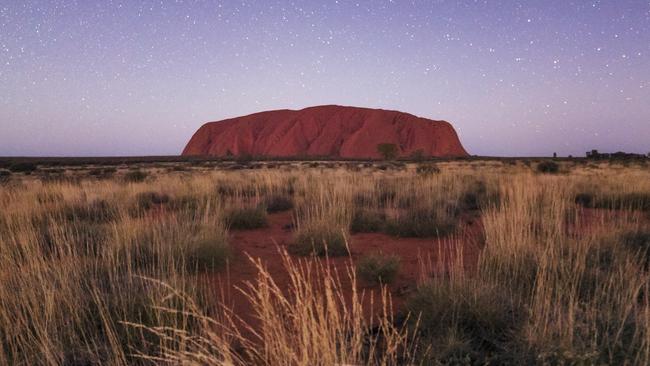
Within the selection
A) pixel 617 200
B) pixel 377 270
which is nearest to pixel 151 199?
pixel 377 270

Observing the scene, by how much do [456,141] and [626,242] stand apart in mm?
115976

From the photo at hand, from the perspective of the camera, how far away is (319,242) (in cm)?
566


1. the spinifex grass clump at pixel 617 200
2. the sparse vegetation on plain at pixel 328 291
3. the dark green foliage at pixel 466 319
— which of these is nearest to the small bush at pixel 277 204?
the sparse vegetation on plain at pixel 328 291

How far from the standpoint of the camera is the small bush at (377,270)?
14.1 ft

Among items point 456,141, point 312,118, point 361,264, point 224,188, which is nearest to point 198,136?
point 312,118

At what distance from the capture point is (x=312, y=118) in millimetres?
118188

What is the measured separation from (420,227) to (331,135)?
10417 cm

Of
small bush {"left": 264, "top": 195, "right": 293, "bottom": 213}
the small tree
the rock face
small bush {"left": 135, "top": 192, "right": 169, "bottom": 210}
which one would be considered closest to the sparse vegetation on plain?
small bush {"left": 264, "top": 195, "right": 293, "bottom": 213}

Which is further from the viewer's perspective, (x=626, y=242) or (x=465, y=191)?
(x=465, y=191)

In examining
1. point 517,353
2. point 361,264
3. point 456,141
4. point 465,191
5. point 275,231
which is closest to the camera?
point 517,353

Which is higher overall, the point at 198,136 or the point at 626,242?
the point at 198,136

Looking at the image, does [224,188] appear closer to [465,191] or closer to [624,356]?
[465,191]

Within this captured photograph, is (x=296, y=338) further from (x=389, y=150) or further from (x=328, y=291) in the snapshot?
(x=389, y=150)

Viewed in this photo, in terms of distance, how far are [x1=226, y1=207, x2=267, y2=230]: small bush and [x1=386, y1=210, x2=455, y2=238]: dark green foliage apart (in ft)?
8.57
